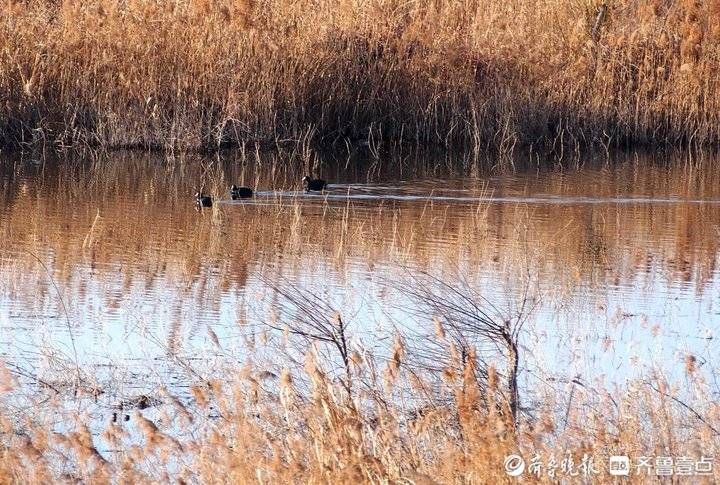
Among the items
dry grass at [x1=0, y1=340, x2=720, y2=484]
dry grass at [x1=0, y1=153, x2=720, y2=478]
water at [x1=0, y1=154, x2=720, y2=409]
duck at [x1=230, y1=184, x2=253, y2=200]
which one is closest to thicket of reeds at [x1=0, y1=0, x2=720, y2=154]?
water at [x1=0, y1=154, x2=720, y2=409]

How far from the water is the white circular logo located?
1443 mm

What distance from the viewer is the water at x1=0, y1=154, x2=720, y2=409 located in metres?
6.14

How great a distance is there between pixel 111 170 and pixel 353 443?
9.86 m

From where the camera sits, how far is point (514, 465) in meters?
3.85

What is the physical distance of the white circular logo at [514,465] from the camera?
3.82 meters

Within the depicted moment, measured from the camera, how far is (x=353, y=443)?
12.7 ft

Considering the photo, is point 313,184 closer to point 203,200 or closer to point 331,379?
point 203,200

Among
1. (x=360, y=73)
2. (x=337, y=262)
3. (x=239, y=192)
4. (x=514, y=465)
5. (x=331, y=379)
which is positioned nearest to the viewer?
(x=514, y=465)

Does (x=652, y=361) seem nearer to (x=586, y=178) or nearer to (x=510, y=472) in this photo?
(x=510, y=472)

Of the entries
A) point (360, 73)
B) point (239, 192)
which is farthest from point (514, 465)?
point (360, 73)

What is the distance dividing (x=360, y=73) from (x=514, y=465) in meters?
12.2

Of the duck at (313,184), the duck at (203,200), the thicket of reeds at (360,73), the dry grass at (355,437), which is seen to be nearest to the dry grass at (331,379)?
the dry grass at (355,437)

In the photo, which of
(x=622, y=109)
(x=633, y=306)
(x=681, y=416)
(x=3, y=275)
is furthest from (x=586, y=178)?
(x=681, y=416)

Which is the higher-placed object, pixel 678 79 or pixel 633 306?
pixel 678 79
